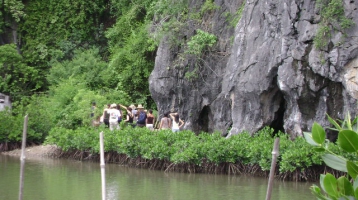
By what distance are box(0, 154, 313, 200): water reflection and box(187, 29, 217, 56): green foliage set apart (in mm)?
5014

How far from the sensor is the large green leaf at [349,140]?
378 cm

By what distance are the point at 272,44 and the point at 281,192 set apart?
225 inches

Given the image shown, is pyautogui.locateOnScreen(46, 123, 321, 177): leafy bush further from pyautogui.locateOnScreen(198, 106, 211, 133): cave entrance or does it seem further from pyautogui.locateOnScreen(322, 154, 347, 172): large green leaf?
pyautogui.locateOnScreen(322, 154, 347, 172): large green leaf

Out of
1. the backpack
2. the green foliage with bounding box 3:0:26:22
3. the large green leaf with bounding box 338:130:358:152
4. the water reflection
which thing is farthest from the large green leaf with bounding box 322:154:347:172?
the green foliage with bounding box 3:0:26:22

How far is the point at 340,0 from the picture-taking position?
53.4ft

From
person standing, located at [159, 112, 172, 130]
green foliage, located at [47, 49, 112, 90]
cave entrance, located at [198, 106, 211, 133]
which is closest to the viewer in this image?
person standing, located at [159, 112, 172, 130]

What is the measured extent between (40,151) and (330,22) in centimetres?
1170

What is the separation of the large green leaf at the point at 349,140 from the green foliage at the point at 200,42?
1689cm

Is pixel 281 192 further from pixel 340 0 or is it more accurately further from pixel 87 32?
pixel 87 32

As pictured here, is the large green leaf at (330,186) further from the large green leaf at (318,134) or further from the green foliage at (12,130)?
the green foliage at (12,130)

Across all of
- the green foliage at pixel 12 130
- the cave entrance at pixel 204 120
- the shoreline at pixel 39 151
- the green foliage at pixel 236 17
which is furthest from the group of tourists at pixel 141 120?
the green foliage at pixel 236 17

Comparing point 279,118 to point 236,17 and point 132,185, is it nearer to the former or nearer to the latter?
point 236,17

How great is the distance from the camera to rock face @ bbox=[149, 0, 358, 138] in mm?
16500

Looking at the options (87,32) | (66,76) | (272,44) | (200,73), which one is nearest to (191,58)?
(200,73)
